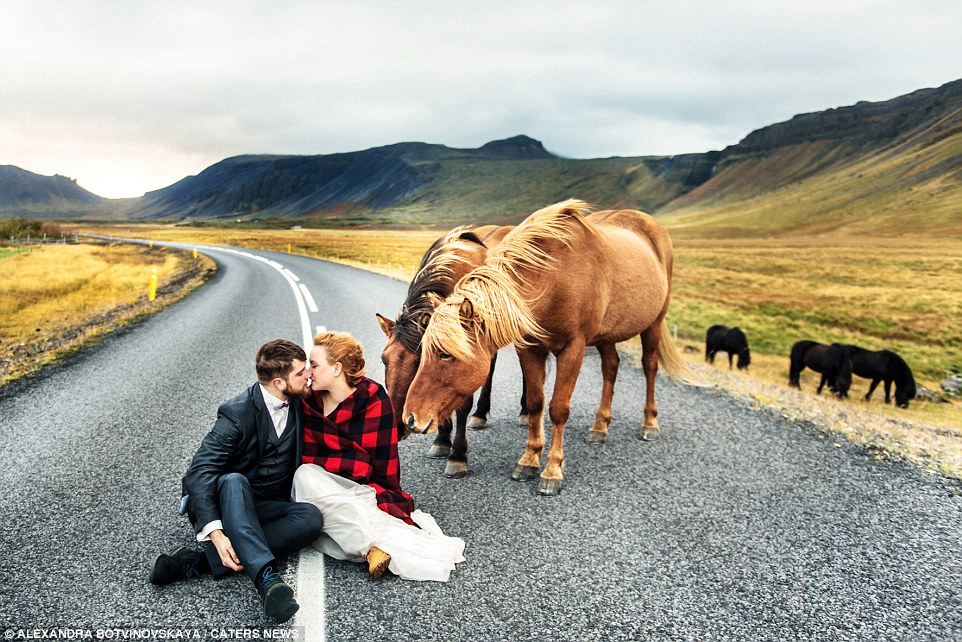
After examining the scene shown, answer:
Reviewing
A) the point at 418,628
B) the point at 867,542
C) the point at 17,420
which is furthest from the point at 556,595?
the point at 17,420

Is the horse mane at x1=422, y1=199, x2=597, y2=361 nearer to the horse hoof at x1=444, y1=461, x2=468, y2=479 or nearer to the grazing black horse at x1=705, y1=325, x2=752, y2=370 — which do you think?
the horse hoof at x1=444, y1=461, x2=468, y2=479

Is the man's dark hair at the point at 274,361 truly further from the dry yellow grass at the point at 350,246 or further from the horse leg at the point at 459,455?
the dry yellow grass at the point at 350,246

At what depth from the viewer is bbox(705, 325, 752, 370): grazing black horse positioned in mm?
17609

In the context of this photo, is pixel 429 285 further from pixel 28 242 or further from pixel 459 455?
pixel 28 242

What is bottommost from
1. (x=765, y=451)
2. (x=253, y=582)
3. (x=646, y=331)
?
(x=765, y=451)

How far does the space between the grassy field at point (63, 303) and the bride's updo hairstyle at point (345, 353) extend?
6.75 meters

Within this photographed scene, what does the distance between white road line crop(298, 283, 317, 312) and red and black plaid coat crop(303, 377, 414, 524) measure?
995cm

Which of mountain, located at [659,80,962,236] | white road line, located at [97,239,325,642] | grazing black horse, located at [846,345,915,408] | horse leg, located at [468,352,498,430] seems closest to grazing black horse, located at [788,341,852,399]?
grazing black horse, located at [846,345,915,408]

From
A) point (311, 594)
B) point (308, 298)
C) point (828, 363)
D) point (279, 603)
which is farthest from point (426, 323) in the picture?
point (828, 363)

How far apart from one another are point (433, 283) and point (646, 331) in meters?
3.03

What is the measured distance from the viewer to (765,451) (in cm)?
507

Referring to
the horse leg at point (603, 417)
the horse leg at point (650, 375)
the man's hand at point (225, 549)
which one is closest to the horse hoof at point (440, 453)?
the horse leg at point (603, 417)

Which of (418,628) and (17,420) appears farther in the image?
(17,420)

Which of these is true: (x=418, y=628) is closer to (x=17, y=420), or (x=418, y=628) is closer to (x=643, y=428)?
(x=643, y=428)
